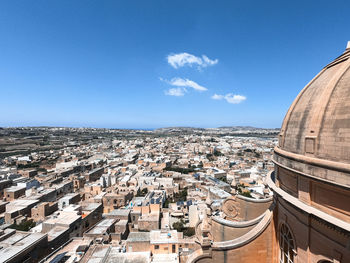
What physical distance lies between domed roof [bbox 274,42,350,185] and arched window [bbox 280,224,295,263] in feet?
8.19

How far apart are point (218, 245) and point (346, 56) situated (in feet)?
28.7

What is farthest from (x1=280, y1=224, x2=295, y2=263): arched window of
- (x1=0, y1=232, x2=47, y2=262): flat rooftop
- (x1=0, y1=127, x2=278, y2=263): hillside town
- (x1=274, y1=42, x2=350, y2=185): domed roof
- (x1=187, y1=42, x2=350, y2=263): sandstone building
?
(x1=0, y1=232, x2=47, y2=262): flat rooftop

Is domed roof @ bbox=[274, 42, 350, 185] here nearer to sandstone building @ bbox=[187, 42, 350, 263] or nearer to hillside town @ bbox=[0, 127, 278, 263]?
sandstone building @ bbox=[187, 42, 350, 263]

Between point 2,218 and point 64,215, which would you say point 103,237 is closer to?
point 64,215

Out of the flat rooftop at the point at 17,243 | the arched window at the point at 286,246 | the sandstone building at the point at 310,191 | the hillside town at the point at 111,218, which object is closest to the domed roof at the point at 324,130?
the sandstone building at the point at 310,191

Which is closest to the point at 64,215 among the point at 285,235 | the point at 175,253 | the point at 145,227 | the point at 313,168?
the point at 145,227

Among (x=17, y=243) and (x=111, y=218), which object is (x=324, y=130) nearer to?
(x=17, y=243)

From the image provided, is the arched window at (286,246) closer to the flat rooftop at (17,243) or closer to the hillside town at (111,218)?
the hillside town at (111,218)

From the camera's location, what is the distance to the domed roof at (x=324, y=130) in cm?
568

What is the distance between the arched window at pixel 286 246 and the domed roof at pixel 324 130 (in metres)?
2.50

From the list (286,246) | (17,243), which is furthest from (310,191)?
(17,243)

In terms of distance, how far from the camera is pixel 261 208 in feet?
38.5

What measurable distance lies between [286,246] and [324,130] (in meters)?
4.57

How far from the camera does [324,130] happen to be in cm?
623
